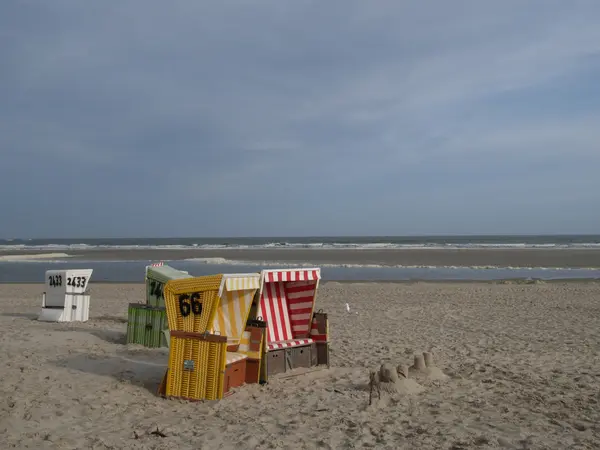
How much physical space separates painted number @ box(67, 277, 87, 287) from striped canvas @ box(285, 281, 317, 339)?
614cm

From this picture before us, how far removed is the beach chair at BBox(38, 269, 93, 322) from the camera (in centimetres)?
1252

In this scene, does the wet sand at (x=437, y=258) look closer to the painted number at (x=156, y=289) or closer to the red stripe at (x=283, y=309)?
the painted number at (x=156, y=289)

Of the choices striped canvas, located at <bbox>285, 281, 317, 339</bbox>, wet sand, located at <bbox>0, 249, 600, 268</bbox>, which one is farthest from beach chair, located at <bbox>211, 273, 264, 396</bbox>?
wet sand, located at <bbox>0, 249, 600, 268</bbox>

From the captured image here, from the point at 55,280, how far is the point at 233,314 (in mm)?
6971

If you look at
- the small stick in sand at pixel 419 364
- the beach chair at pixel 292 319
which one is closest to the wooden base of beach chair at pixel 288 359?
the beach chair at pixel 292 319

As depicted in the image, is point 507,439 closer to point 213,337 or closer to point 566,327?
point 213,337

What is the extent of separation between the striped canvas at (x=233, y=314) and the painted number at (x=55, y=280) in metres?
6.66

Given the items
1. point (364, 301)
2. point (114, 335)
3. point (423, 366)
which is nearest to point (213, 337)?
point (423, 366)

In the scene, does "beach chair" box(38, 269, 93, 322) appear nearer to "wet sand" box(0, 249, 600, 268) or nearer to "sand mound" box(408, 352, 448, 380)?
"sand mound" box(408, 352, 448, 380)

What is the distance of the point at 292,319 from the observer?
870 centimetres

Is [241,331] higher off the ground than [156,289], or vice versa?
[156,289]

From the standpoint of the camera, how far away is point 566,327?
11945 mm

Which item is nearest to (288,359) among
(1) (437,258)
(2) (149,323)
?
(2) (149,323)

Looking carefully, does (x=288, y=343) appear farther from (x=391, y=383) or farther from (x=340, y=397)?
(x=391, y=383)
